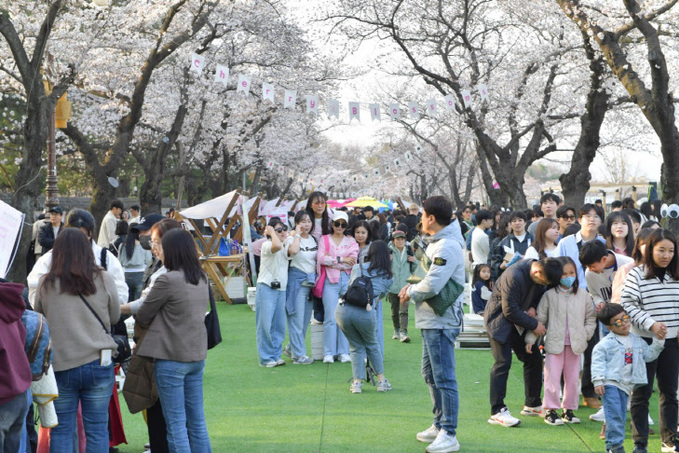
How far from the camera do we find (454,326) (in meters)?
5.75

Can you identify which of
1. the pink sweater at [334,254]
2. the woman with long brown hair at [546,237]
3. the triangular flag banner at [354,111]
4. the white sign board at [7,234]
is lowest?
the pink sweater at [334,254]

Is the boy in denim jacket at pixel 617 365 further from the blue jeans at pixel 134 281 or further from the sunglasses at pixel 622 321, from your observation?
the blue jeans at pixel 134 281

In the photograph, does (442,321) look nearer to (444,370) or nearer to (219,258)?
(444,370)

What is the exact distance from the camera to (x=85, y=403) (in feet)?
15.0

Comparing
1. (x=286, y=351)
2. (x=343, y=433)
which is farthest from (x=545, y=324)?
(x=286, y=351)

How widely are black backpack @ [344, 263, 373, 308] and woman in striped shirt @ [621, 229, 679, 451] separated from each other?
8.73 ft

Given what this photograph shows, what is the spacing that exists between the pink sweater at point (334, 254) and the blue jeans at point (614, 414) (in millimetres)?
4110

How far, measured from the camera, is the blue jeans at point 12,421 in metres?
3.79

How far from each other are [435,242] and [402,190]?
232ft

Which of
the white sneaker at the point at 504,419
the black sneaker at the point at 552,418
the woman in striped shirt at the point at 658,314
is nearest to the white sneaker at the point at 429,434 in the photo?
the white sneaker at the point at 504,419

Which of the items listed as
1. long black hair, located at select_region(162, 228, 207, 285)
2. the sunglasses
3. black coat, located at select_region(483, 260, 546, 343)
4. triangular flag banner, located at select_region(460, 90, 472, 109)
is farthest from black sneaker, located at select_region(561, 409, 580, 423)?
triangular flag banner, located at select_region(460, 90, 472, 109)

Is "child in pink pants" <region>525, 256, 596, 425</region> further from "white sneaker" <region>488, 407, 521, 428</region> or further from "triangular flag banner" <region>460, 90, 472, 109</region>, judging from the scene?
"triangular flag banner" <region>460, 90, 472, 109</region>

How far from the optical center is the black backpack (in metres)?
7.46

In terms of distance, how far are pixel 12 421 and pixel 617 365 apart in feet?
12.7
